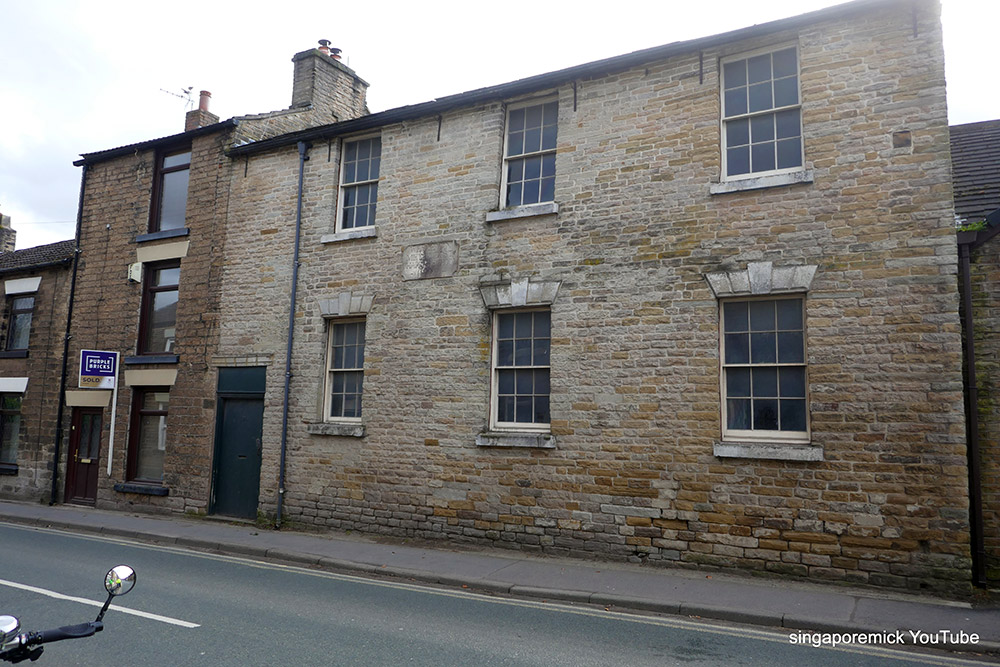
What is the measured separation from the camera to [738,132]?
9875 millimetres

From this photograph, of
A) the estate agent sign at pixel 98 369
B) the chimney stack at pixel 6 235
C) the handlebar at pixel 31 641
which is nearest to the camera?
the handlebar at pixel 31 641

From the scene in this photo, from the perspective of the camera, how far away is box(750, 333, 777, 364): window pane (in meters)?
9.25

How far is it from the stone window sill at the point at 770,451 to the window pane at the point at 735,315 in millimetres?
1559

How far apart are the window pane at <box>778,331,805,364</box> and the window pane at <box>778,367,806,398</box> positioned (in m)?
0.12

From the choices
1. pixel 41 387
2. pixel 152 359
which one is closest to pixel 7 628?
pixel 152 359

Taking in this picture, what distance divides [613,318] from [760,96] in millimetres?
3715

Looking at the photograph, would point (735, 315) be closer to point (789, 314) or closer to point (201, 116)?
point (789, 314)

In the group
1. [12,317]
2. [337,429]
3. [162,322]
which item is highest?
[12,317]

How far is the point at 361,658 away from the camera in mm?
5664

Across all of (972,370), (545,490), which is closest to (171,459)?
(545,490)

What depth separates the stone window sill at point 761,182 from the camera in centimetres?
914

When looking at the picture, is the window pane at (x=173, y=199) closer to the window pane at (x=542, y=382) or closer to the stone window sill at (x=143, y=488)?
the stone window sill at (x=143, y=488)

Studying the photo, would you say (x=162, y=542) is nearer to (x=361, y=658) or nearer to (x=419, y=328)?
(x=419, y=328)

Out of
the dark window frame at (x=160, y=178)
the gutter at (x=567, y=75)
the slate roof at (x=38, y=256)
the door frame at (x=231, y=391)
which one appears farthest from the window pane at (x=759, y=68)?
the slate roof at (x=38, y=256)
